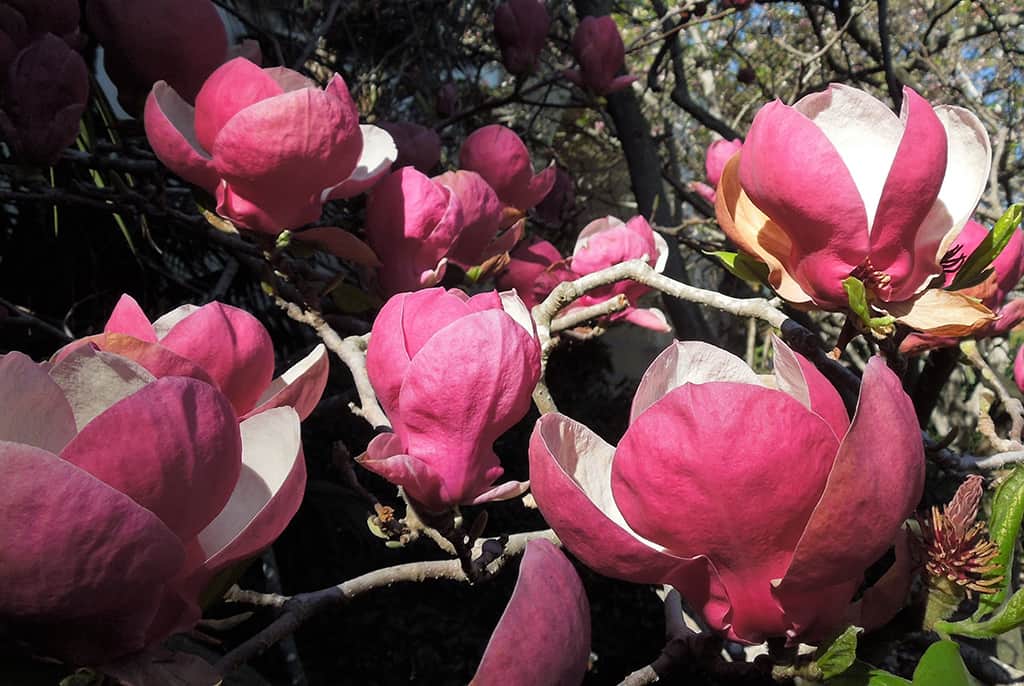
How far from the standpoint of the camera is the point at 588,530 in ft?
1.02

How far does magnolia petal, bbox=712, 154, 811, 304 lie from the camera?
0.49 metres

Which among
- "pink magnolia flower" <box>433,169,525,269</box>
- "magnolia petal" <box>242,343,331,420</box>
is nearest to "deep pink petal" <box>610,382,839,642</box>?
"magnolia petal" <box>242,343,331,420</box>

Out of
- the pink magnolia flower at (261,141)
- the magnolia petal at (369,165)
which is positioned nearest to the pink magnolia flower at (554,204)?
the magnolia petal at (369,165)

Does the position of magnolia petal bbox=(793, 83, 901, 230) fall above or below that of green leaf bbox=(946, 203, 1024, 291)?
above

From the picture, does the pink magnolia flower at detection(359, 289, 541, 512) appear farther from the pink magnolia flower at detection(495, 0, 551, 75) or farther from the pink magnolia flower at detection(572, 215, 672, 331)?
the pink magnolia flower at detection(495, 0, 551, 75)

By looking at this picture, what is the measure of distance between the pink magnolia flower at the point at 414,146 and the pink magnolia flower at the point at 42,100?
0.33 metres

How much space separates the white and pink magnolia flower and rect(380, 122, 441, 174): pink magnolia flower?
559 mm

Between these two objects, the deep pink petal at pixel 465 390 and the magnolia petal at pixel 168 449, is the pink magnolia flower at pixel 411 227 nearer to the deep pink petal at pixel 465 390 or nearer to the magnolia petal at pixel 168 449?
the deep pink petal at pixel 465 390

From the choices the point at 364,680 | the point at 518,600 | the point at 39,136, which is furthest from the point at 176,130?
the point at 364,680

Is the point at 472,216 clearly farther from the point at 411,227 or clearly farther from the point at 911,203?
the point at 911,203

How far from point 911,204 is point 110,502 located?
0.41m

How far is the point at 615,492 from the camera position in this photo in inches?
12.9

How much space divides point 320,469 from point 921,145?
2073mm

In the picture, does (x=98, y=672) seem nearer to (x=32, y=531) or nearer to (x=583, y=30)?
(x=32, y=531)
